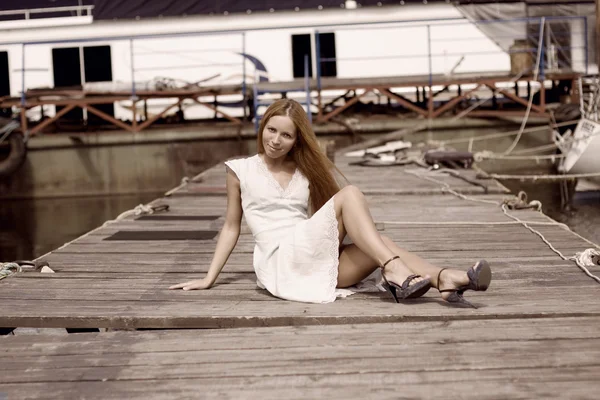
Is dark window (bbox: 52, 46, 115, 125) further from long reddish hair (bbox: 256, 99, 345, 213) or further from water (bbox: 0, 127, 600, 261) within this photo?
long reddish hair (bbox: 256, 99, 345, 213)

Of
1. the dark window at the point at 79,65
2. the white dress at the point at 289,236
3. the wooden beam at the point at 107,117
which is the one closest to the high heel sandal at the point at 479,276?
the white dress at the point at 289,236

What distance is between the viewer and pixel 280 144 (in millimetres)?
3971

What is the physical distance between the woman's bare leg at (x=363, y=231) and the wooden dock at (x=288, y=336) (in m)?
0.18

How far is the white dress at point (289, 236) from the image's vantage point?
153 inches

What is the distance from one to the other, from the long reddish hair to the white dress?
0.05 m

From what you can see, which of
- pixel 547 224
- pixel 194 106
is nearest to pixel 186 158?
pixel 194 106

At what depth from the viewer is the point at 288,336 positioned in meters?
3.42

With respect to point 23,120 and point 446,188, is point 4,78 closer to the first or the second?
point 23,120

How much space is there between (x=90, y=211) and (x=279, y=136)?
11134mm

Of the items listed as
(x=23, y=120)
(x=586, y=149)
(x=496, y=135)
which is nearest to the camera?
(x=586, y=149)

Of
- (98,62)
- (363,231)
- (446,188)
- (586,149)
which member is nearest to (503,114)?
(586,149)

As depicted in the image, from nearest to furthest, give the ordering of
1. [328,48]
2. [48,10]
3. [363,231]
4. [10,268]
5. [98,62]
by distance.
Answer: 1. [363,231]
2. [10,268]
3. [48,10]
4. [328,48]
5. [98,62]

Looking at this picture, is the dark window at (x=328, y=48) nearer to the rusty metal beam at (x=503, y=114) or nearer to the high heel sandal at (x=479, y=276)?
the rusty metal beam at (x=503, y=114)

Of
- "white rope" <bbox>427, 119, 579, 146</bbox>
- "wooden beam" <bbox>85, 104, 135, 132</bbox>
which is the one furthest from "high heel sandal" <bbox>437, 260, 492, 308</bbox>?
"wooden beam" <bbox>85, 104, 135, 132</bbox>
